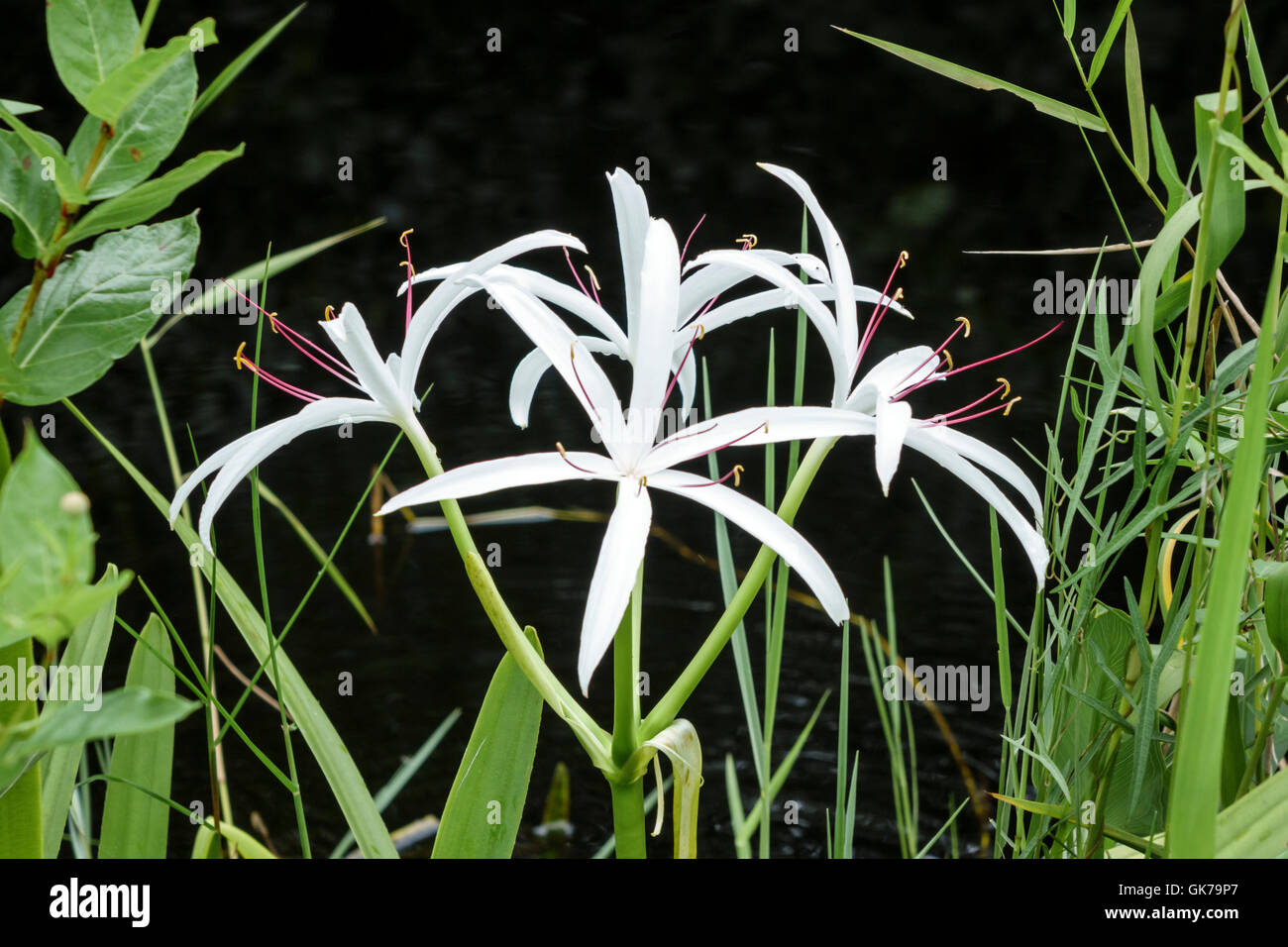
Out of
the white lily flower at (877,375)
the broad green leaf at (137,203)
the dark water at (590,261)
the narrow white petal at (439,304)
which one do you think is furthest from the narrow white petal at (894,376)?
the dark water at (590,261)

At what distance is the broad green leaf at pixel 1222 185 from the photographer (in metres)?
0.38

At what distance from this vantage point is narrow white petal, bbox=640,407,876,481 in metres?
0.38

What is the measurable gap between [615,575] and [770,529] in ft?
0.17

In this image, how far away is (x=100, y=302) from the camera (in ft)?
1.08

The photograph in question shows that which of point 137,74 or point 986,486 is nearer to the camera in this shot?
point 137,74

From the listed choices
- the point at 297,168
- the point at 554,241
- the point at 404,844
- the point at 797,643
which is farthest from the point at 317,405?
the point at 297,168

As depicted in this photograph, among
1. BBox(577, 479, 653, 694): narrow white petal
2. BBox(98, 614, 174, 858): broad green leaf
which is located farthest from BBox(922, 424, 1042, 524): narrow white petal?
BBox(98, 614, 174, 858): broad green leaf

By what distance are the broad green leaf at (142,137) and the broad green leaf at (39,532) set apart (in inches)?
4.3

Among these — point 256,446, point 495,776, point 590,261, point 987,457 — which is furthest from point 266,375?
point 590,261

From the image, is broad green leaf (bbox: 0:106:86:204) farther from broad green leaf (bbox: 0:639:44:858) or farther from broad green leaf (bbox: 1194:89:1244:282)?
broad green leaf (bbox: 1194:89:1244:282)

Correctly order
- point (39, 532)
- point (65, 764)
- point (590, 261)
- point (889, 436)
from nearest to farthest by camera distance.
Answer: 1. point (39, 532)
2. point (889, 436)
3. point (65, 764)
4. point (590, 261)

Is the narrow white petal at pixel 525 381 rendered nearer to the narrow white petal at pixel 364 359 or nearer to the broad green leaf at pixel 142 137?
the narrow white petal at pixel 364 359

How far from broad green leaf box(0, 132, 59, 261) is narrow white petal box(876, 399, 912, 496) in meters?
0.24

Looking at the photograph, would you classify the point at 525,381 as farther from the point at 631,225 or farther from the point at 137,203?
the point at 137,203
